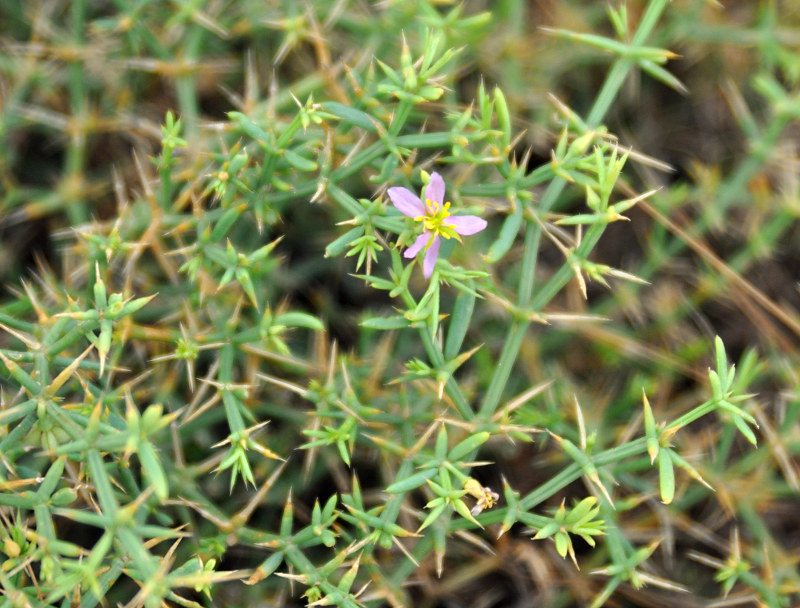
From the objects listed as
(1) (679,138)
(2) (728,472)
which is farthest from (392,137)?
(1) (679,138)

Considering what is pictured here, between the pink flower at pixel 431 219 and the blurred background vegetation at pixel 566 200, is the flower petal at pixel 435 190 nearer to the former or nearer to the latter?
the pink flower at pixel 431 219

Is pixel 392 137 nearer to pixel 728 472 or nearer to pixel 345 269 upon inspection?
pixel 345 269

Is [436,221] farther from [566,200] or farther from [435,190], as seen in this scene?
→ [566,200]

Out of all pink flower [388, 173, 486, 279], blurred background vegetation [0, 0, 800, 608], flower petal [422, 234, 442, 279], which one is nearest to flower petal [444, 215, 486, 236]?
pink flower [388, 173, 486, 279]

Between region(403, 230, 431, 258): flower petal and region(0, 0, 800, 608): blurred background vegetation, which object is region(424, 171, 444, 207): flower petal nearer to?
region(403, 230, 431, 258): flower petal

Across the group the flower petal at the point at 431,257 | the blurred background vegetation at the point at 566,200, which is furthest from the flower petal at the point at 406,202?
the blurred background vegetation at the point at 566,200
